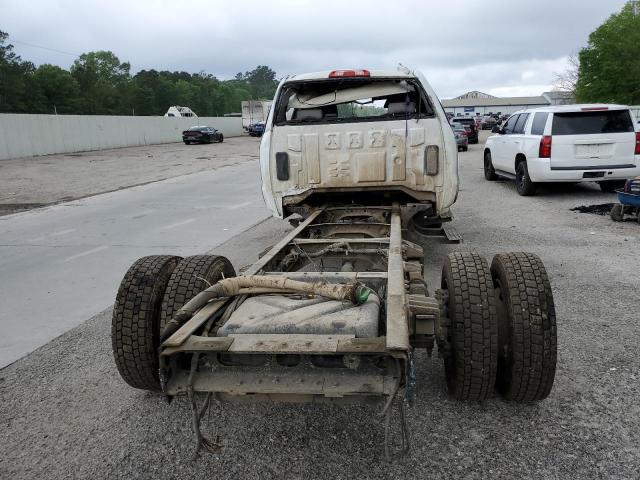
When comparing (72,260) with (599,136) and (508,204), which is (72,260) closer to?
(508,204)

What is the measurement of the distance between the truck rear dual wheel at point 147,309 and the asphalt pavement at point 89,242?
1.53m

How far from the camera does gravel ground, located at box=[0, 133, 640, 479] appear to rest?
257cm

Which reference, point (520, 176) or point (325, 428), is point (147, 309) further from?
point (520, 176)

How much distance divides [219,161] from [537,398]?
21.7m

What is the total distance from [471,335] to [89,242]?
663cm

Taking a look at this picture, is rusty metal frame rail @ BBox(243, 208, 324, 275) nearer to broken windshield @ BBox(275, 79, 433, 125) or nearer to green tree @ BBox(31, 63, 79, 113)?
broken windshield @ BBox(275, 79, 433, 125)

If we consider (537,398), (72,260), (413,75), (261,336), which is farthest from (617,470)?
(72,260)

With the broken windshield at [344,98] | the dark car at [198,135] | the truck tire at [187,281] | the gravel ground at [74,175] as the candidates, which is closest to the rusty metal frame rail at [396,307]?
the truck tire at [187,281]

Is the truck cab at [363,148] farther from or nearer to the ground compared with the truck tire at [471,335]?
farther from the ground

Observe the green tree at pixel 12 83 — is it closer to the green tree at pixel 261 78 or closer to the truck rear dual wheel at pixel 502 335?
the truck rear dual wheel at pixel 502 335

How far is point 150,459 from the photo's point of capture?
106 inches

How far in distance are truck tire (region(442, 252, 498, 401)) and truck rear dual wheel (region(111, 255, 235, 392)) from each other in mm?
1460

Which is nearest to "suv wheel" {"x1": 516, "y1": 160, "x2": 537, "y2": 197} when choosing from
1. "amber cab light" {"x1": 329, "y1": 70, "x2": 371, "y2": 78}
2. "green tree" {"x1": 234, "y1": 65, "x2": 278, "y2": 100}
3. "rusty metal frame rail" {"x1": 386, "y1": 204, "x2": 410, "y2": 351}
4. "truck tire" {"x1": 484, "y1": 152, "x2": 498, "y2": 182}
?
"truck tire" {"x1": 484, "y1": 152, "x2": 498, "y2": 182}

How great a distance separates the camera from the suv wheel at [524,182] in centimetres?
1061
